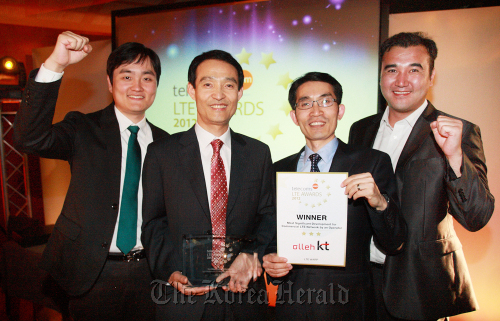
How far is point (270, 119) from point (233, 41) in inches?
41.9

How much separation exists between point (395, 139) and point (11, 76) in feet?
15.8

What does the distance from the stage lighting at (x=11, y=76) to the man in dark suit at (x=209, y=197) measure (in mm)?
3451

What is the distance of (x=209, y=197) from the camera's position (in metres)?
1.78

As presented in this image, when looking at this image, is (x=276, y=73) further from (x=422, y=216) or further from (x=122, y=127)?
(x=422, y=216)

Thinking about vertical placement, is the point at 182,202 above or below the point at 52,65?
below

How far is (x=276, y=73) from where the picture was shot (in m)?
3.63

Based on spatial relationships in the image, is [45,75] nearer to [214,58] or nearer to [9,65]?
[214,58]

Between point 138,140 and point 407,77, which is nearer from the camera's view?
point 407,77

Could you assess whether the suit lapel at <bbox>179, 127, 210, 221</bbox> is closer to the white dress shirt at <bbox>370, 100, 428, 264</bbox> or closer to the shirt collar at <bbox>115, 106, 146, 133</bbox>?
the shirt collar at <bbox>115, 106, 146, 133</bbox>

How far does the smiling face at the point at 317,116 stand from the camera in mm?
1818

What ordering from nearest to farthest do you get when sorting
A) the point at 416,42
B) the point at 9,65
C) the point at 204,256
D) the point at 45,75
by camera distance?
1. the point at 204,256
2. the point at 45,75
3. the point at 416,42
4. the point at 9,65

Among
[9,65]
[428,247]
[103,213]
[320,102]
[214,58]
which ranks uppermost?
[9,65]

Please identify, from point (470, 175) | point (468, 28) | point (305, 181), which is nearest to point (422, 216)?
point (470, 175)

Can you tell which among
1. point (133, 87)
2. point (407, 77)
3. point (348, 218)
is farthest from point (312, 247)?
point (133, 87)
